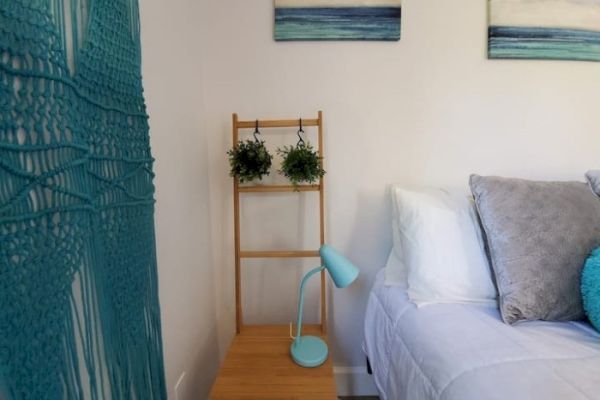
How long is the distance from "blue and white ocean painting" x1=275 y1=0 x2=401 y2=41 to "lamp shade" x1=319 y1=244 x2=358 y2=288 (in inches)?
37.1

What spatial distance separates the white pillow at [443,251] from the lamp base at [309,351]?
1.23 feet

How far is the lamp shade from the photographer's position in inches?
37.6

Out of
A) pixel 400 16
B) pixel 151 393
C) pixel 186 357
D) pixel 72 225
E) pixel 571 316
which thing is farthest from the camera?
pixel 400 16

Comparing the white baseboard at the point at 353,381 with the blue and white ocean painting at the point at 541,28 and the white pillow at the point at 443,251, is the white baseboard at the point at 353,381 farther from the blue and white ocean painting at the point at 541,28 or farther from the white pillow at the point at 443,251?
the blue and white ocean painting at the point at 541,28

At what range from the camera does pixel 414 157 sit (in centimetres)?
135

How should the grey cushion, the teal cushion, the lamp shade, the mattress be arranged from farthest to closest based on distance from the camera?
the grey cushion → the lamp shade → the teal cushion → the mattress

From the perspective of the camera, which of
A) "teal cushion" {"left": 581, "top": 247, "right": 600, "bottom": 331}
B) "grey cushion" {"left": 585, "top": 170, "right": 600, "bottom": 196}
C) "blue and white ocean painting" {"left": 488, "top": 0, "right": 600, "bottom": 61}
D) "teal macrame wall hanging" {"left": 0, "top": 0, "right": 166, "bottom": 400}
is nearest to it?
"teal macrame wall hanging" {"left": 0, "top": 0, "right": 166, "bottom": 400}

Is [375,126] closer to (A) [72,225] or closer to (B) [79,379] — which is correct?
(A) [72,225]

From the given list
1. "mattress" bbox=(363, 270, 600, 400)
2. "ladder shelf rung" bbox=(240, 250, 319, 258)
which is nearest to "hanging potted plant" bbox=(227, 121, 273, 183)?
"ladder shelf rung" bbox=(240, 250, 319, 258)

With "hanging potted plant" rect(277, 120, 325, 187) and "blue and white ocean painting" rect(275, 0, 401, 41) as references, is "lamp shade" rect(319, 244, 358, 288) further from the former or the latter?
"blue and white ocean painting" rect(275, 0, 401, 41)

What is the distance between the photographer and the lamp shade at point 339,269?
955 millimetres

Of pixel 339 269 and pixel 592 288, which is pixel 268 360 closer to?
pixel 339 269

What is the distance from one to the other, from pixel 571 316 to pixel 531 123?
88 cm

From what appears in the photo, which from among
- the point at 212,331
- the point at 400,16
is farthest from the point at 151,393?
the point at 400,16
